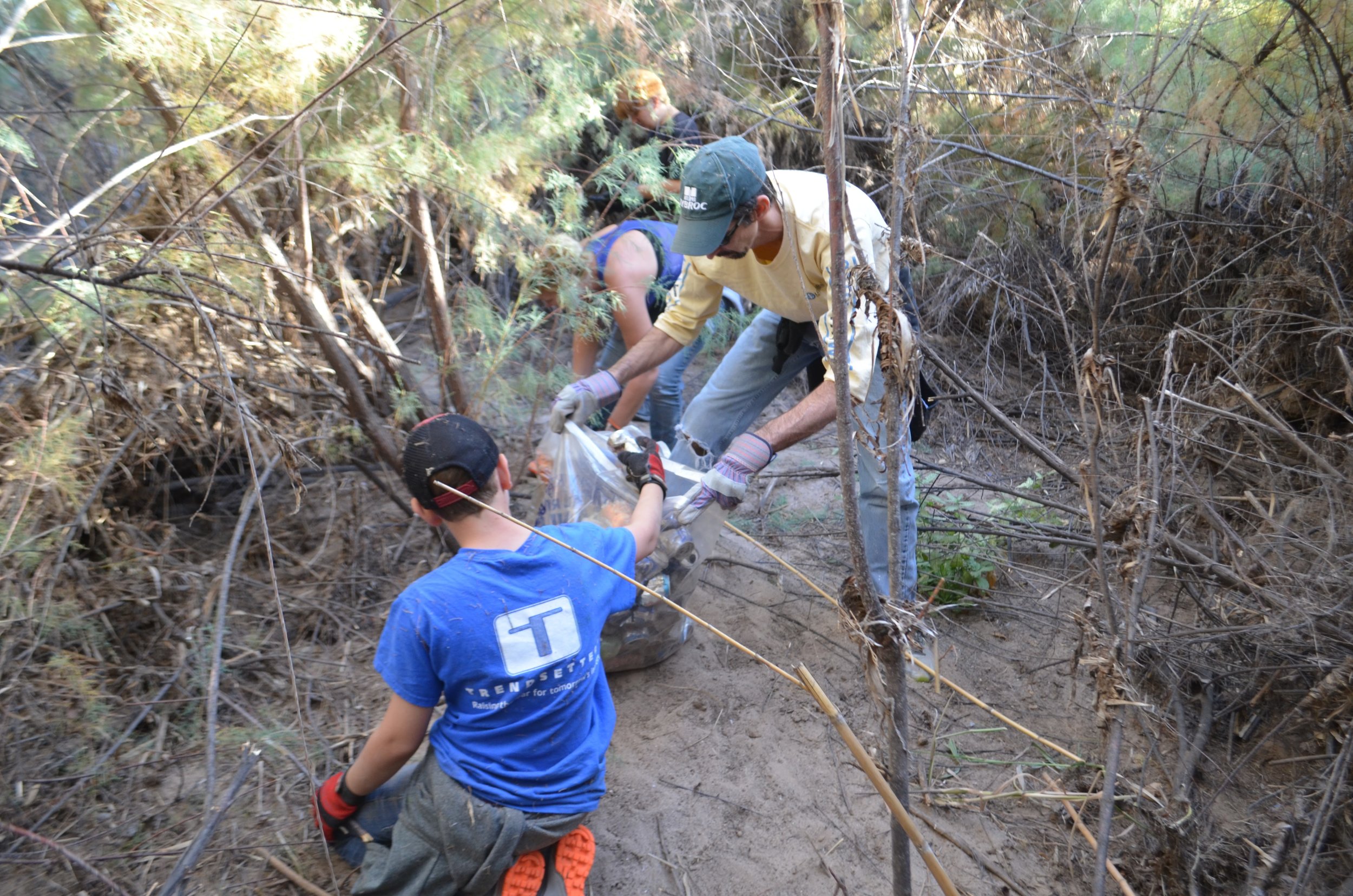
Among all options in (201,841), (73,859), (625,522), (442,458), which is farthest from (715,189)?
(73,859)

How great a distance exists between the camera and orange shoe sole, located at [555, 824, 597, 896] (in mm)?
1850

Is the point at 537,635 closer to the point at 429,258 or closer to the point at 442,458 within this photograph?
the point at 442,458

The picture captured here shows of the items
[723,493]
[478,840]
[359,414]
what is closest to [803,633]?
[723,493]

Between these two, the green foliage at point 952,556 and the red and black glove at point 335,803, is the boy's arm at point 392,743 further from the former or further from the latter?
the green foliage at point 952,556

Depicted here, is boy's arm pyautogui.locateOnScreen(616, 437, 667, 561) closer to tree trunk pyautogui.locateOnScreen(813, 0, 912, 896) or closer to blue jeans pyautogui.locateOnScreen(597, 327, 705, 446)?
tree trunk pyautogui.locateOnScreen(813, 0, 912, 896)

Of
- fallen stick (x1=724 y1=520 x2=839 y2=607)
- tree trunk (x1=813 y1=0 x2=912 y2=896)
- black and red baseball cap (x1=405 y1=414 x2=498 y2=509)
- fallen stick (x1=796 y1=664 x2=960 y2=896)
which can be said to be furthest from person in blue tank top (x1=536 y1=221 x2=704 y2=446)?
fallen stick (x1=796 y1=664 x2=960 y2=896)

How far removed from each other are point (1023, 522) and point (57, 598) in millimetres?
3108

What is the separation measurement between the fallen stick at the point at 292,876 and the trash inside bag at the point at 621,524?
36.9 inches

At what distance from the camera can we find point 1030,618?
2.97m

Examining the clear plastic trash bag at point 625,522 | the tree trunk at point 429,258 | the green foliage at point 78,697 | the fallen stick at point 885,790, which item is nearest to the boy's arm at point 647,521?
the clear plastic trash bag at point 625,522

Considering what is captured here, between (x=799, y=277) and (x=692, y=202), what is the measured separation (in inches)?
19.9

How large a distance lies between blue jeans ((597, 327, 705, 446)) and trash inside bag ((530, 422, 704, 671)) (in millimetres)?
1014

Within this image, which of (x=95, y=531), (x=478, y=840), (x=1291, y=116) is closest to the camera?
(x=478, y=840)

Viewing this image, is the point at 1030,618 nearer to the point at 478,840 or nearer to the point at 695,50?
the point at 478,840
